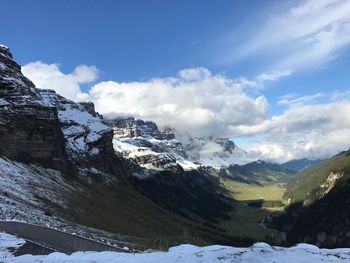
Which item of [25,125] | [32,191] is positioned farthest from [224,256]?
[25,125]

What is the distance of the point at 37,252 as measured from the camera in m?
28.1

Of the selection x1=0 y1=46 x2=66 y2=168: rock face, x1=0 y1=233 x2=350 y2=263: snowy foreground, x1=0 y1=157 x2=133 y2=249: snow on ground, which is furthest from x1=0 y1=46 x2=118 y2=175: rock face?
x1=0 y1=233 x2=350 y2=263: snowy foreground

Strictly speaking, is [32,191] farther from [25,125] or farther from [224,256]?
[224,256]

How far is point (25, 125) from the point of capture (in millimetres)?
154750

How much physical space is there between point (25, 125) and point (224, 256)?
145403 mm

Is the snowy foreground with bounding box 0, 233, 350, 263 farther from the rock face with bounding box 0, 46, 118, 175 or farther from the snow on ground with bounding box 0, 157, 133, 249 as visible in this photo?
the rock face with bounding box 0, 46, 118, 175

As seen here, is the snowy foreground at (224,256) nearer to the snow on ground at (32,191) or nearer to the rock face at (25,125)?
the snow on ground at (32,191)

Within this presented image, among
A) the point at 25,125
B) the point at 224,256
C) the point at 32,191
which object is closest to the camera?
the point at 224,256

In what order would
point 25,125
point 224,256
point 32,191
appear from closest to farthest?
1. point 224,256
2. point 32,191
3. point 25,125

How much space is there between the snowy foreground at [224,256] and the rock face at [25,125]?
12248cm

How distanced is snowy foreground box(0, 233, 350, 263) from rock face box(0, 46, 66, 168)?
12248 cm

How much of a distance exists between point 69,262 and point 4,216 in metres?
47.0

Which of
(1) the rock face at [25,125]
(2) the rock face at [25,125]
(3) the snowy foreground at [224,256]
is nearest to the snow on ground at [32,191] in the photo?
(2) the rock face at [25,125]

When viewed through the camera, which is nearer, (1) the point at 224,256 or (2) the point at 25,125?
(1) the point at 224,256
